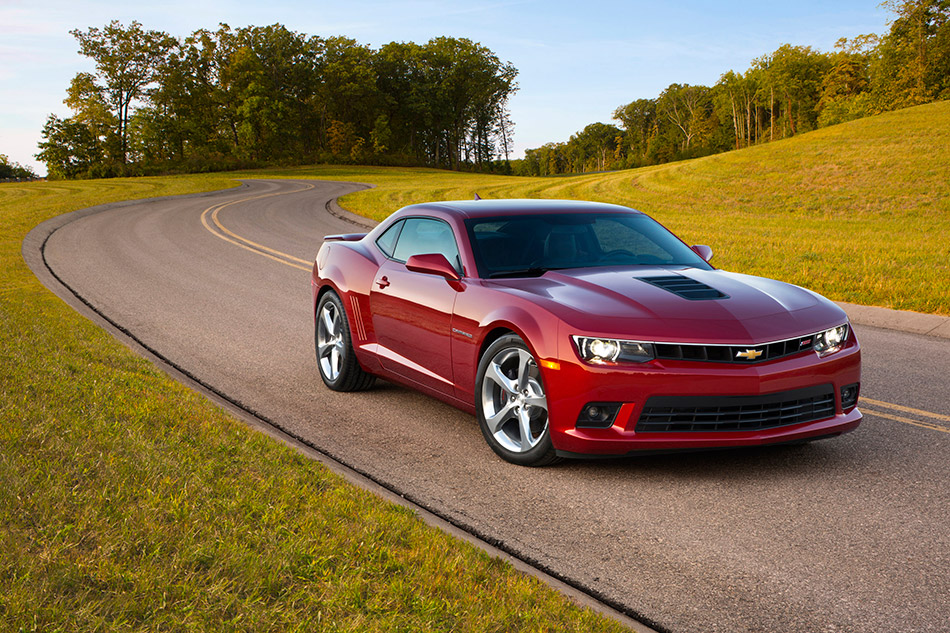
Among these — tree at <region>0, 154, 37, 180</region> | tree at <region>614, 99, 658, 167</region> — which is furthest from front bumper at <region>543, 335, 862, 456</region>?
tree at <region>614, 99, 658, 167</region>

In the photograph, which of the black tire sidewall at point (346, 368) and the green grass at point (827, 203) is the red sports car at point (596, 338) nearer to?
the black tire sidewall at point (346, 368)

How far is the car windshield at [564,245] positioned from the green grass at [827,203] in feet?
19.4

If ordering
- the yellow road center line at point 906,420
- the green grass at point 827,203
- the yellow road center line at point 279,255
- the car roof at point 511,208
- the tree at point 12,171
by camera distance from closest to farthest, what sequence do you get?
1. the yellow road center line at point 906,420
2. the yellow road center line at point 279,255
3. the car roof at point 511,208
4. the green grass at point 827,203
5. the tree at point 12,171

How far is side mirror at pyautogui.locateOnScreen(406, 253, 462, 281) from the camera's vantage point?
5445mm

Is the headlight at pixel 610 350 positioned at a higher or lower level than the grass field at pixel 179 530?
higher

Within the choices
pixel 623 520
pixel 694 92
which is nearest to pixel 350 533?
pixel 623 520

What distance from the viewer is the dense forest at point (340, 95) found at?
6725 cm

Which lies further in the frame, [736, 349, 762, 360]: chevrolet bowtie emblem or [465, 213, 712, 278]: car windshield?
[465, 213, 712, 278]: car windshield

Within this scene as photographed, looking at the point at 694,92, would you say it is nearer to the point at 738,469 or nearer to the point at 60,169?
the point at 60,169

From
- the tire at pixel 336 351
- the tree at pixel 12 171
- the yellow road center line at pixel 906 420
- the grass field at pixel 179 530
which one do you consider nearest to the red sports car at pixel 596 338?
the tire at pixel 336 351

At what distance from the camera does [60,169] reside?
66.2m

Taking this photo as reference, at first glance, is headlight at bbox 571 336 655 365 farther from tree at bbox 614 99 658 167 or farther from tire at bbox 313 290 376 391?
tree at bbox 614 99 658 167

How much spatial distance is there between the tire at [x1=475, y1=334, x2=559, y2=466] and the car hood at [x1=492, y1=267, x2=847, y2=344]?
377mm

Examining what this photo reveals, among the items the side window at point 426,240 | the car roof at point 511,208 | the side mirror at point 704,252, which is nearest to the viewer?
the side window at point 426,240
